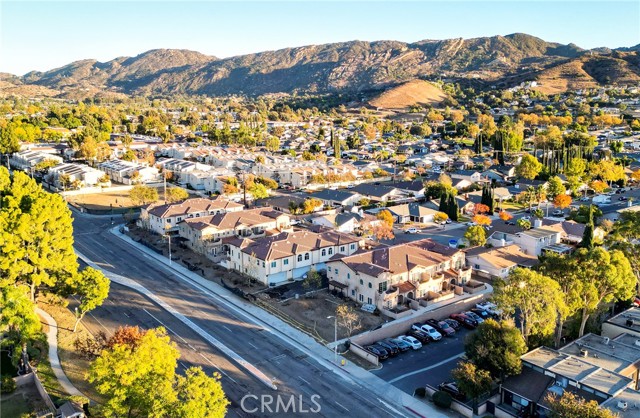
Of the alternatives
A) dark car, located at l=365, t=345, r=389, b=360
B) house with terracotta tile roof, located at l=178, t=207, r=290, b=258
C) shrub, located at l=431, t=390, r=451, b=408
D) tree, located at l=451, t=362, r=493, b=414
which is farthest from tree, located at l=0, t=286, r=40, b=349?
tree, located at l=451, t=362, r=493, b=414

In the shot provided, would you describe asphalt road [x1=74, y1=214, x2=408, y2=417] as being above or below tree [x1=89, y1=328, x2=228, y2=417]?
below

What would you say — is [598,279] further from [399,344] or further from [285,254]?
[285,254]

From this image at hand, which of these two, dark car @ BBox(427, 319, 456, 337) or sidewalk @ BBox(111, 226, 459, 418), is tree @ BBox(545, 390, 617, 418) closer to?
sidewalk @ BBox(111, 226, 459, 418)

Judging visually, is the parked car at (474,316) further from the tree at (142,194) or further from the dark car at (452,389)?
the tree at (142,194)

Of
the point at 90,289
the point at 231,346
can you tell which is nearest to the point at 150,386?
the point at 231,346

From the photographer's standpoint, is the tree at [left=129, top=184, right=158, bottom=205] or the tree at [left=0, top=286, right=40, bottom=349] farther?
the tree at [left=129, top=184, right=158, bottom=205]

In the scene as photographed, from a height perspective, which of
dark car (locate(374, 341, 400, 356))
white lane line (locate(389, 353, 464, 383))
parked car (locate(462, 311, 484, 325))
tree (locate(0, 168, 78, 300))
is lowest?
white lane line (locate(389, 353, 464, 383))
